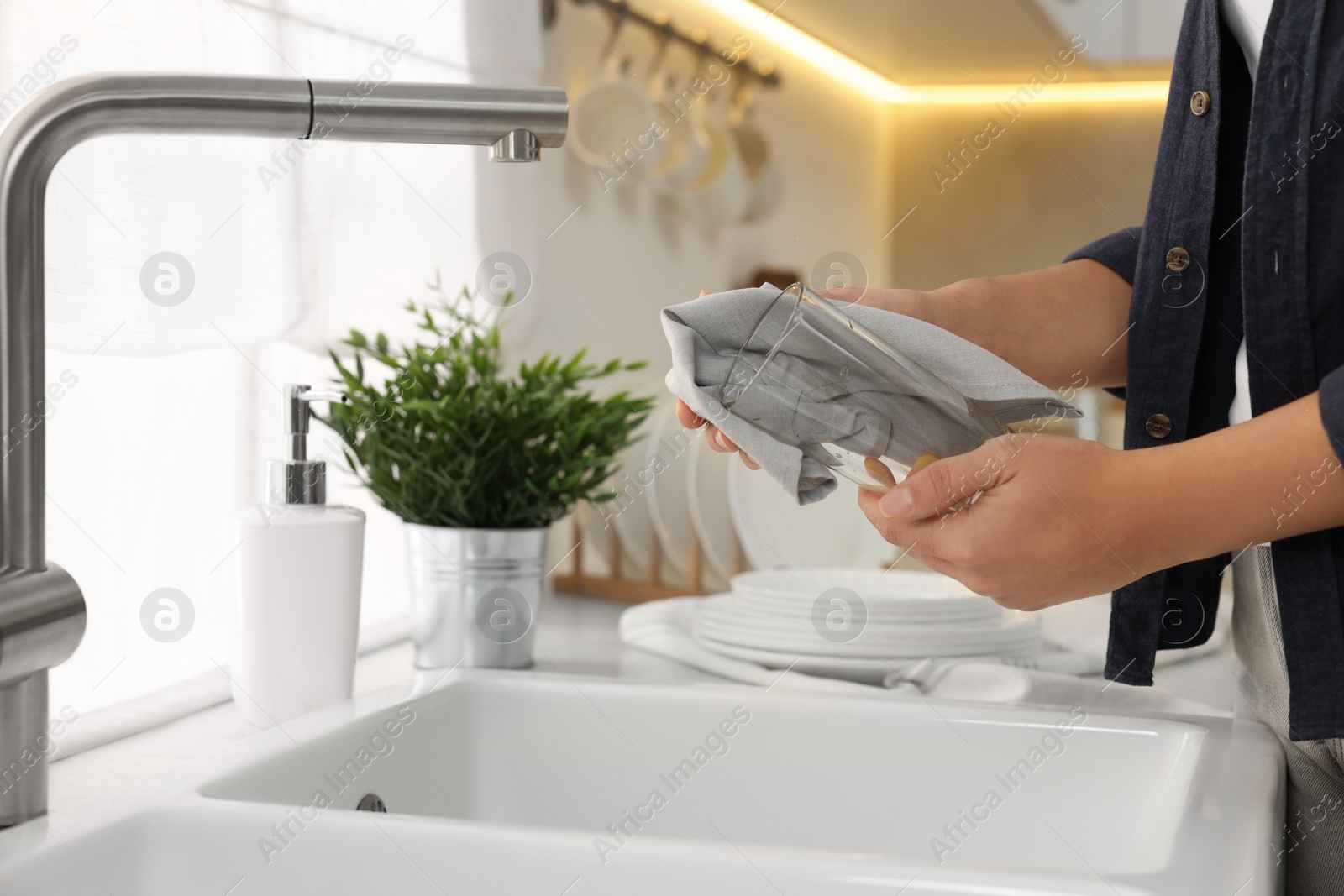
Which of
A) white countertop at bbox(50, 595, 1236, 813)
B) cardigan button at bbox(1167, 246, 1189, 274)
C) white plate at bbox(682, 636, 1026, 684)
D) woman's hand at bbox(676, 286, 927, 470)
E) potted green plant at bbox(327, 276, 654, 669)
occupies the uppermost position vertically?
cardigan button at bbox(1167, 246, 1189, 274)

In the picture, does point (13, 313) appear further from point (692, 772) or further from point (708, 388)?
point (692, 772)

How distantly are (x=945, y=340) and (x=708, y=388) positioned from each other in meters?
0.10

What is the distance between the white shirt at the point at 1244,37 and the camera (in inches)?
21.7

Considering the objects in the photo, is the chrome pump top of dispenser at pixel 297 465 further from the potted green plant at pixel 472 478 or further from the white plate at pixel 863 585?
the white plate at pixel 863 585

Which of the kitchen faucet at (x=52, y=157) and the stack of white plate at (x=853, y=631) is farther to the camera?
the stack of white plate at (x=853, y=631)

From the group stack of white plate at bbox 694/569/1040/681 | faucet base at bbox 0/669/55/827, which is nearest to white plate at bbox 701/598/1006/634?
stack of white plate at bbox 694/569/1040/681

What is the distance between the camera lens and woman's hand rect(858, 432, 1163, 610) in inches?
17.8

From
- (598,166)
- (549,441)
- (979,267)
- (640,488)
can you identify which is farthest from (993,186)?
(549,441)

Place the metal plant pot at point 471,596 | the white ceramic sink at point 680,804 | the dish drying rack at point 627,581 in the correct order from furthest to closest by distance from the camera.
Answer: the dish drying rack at point 627,581 → the metal plant pot at point 471,596 → the white ceramic sink at point 680,804

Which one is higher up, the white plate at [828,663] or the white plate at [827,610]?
the white plate at [827,610]

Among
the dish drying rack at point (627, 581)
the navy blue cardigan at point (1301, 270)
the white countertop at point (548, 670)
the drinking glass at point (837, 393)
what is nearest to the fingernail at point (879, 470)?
the drinking glass at point (837, 393)

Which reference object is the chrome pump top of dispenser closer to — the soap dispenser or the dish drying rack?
the soap dispenser

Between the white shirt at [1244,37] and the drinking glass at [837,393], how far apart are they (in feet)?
0.50

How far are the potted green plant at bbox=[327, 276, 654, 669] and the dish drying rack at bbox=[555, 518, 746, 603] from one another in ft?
1.39
